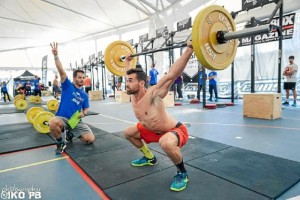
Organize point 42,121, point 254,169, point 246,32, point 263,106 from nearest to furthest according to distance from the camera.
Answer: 1. point 246,32
2. point 254,169
3. point 42,121
4. point 263,106

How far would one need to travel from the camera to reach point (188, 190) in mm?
1585

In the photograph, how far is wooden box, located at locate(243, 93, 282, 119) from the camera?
157 inches

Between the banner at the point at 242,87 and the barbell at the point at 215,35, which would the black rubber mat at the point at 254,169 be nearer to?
the barbell at the point at 215,35

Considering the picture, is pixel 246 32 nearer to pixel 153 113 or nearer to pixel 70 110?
pixel 153 113

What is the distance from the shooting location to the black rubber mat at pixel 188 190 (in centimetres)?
149

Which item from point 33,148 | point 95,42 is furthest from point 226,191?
point 95,42

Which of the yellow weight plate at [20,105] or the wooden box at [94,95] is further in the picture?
the wooden box at [94,95]

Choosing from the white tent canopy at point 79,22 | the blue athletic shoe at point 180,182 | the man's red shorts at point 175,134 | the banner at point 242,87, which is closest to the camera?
the blue athletic shoe at point 180,182

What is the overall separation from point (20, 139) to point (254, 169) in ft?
10.3

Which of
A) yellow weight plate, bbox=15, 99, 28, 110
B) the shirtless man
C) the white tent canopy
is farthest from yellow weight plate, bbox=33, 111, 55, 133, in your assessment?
the white tent canopy

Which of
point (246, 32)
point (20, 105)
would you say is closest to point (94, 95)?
point (20, 105)

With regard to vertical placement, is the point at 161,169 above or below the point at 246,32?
below

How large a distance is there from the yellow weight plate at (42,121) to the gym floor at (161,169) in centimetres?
25

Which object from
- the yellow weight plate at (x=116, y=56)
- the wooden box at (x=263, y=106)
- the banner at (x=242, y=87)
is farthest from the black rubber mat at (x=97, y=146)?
the banner at (x=242, y=87)
